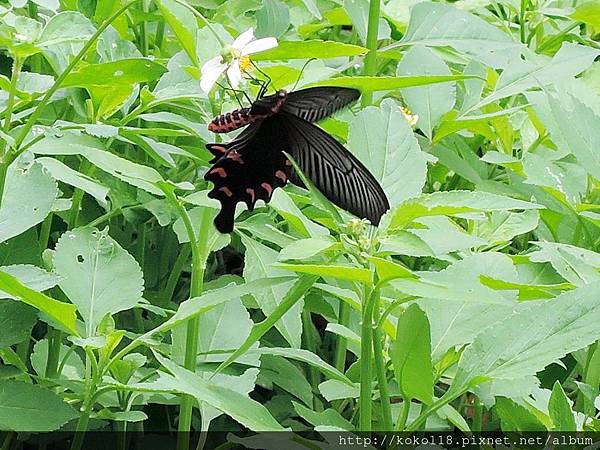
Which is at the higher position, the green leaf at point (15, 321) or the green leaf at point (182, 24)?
the green leaf at point (182, 24)

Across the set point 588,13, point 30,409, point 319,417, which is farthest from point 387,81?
point 588,13

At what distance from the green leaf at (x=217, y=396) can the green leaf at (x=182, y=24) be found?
30 centimetres

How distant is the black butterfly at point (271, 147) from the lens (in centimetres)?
69

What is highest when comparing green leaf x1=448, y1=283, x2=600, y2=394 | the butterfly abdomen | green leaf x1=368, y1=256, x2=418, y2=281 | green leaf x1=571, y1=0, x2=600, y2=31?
green leaf x1=571, y1=0, x2=600, y2=31

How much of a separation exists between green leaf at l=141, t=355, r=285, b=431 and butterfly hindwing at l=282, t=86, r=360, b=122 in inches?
8.7

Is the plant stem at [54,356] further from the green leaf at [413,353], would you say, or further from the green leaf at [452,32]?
the green leaf at [452,32]

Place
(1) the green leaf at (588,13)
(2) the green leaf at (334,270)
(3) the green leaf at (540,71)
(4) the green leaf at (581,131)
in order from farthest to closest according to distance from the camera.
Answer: (1) the green leaf at (588,13)
(3) the green leaf at (540,71)
(4) the green leaf at (581,131)
(2) the green leaf at (334,270)

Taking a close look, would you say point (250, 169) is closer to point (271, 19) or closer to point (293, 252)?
point (293, 252)

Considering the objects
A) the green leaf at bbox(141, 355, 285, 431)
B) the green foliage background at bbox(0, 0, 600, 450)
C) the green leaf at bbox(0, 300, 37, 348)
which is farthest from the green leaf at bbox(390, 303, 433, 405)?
the green leaf at bbox(0, 300, 37, 348)

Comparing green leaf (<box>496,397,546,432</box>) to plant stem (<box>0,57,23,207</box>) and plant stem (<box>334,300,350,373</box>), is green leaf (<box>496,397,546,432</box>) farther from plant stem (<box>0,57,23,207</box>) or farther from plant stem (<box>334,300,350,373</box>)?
plant stem (<box>0,57,23,207</box>)

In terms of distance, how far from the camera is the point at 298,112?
75 centimetres

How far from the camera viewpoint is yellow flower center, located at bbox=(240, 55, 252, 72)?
78 cm

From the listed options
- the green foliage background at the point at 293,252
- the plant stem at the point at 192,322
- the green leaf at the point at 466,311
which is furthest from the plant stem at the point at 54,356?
the green leaf at the point at 466,311

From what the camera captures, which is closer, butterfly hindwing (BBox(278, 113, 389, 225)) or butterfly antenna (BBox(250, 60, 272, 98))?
butterfly hindwing (BBox(278, 113, 389, 225))
